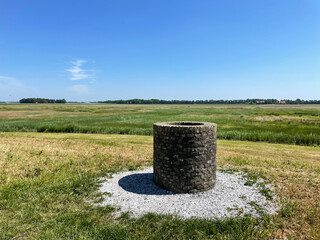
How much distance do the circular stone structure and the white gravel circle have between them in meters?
0.40

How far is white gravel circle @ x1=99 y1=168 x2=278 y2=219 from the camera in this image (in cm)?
681

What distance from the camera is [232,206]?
281 inches

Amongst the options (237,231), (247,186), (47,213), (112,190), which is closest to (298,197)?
(247,186)

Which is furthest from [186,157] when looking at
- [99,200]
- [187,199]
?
[99,200]

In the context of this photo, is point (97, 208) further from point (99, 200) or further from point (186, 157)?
point (186, 157)

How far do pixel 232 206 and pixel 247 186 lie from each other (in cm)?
222

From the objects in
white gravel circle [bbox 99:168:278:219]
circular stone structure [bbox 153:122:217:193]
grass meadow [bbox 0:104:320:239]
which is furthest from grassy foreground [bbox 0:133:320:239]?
circular stone structure [bbox 153:122:217:193]

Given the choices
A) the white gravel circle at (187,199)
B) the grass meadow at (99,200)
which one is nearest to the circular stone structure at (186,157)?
the white gravel circle at (187,199)

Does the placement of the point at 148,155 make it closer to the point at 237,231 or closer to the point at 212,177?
the point at 212,177

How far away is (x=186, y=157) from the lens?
8203 millimetres

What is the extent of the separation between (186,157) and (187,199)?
1.65m

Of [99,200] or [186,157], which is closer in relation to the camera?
[99,200]

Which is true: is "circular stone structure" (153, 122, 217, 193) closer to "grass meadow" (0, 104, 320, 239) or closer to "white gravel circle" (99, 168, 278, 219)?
"white gravel circle" (99, 168, 278, 219)

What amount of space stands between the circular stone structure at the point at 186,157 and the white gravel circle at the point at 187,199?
1.33ft
